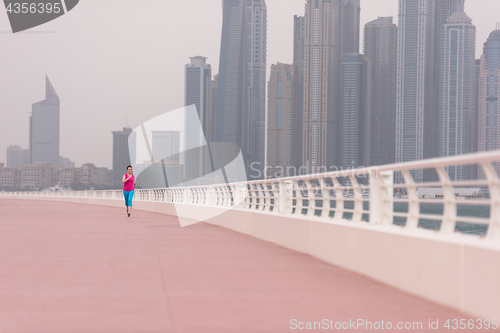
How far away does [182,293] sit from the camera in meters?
7.50

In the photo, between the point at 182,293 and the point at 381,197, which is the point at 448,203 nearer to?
the point at 381,197

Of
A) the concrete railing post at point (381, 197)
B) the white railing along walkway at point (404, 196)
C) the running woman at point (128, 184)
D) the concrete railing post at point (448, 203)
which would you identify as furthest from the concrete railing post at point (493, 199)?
the running woman at point (128, 184)

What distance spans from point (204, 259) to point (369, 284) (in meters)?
3.48

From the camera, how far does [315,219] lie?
12.3 meters

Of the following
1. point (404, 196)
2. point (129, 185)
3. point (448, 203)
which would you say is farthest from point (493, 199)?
point (129, 185)

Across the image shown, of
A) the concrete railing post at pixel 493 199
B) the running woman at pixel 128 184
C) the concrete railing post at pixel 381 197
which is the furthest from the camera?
the running woman at pixel 128 184

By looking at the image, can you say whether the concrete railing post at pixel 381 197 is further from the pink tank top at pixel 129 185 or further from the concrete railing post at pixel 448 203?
the pink tank top at pixel 129 185

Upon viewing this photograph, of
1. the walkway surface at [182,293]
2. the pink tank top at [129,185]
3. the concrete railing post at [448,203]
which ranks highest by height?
the concrete railing post at [448,203]

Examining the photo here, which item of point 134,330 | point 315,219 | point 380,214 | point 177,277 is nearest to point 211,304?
point 134,330

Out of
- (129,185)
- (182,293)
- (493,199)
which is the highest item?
(493,199)

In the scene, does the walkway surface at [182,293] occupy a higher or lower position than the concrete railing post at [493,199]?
lower

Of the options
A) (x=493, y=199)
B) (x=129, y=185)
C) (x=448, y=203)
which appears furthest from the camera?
(x=129, y=185)

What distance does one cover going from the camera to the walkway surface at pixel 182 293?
5.94 meters

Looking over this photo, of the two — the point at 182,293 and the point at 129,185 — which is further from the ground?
the point at 129,185
